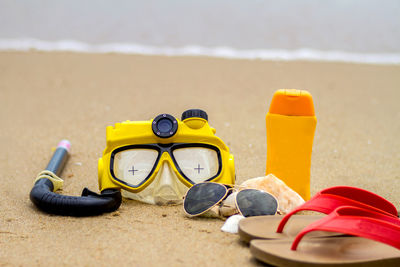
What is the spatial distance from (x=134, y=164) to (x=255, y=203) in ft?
2.41

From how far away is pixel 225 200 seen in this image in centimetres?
248

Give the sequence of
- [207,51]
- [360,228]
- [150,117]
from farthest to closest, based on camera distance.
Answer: [207,51] → [150,117] → [360,228]

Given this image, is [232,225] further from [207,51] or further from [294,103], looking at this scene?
[207,51]

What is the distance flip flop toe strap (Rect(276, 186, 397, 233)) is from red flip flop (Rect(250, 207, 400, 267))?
143 millimetres

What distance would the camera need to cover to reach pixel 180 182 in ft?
8.82

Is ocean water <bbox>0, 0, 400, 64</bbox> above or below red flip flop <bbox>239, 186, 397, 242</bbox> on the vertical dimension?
above

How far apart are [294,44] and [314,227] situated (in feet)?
22.8

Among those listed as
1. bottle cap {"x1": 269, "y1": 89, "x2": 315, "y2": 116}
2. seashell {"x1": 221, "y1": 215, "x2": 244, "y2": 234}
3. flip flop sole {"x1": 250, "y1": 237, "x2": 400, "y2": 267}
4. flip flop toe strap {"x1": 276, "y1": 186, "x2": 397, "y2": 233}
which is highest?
bottle cap {"x1": 269, "y1": 89, "x2": 315, "y2": 116}

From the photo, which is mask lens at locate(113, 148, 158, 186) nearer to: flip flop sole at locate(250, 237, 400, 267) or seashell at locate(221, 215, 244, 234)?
seashell at locate(221, 215, 244, 234)

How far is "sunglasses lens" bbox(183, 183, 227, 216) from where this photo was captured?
2447 mm

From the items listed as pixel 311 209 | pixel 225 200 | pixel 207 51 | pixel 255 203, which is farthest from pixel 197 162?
pixel 207 51

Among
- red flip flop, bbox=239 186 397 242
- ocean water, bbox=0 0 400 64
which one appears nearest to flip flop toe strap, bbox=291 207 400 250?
red flip flop, bbox=239 186 397 242

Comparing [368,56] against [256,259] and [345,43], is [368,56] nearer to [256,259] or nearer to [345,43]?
[345,43]

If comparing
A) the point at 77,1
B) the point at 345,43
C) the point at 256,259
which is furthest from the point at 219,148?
the point at 77,1
